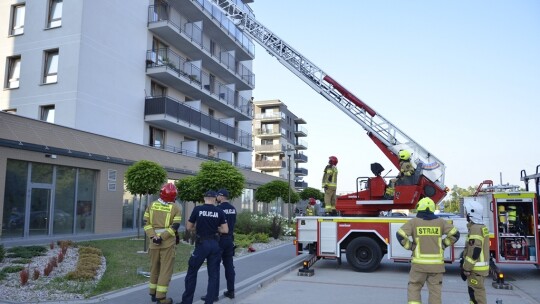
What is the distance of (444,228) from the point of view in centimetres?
677

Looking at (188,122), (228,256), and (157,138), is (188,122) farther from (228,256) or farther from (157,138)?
(228,256)

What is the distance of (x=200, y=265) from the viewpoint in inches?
273

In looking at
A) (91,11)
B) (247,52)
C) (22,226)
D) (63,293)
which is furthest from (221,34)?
(63,293)

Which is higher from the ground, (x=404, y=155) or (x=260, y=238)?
(x=404, y=155)

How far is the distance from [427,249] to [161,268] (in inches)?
161

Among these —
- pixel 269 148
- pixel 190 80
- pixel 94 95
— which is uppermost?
pixel 269 148

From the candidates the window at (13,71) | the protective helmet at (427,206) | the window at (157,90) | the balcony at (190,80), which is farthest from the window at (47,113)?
the protective helmet at (427,206)

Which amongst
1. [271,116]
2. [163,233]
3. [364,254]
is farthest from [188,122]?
[271,116]

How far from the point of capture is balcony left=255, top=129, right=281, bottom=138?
70312mm

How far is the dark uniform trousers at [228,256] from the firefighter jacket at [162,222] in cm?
112

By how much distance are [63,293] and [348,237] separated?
7.21m

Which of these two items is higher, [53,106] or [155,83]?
[155,83]

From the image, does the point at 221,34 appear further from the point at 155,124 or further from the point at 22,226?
Result: the point at 22,226

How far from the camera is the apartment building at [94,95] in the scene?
17.3 metres
